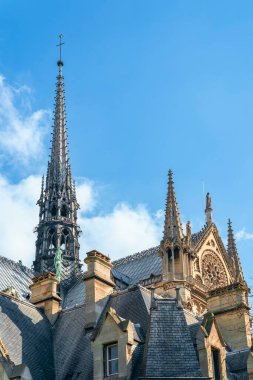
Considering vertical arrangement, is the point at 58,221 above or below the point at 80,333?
above

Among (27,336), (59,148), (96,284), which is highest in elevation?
(59,148)

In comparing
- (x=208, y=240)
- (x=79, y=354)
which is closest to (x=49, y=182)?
(x=208, y=240)

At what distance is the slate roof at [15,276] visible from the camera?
5094 centimetres

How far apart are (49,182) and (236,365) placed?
1768 inches

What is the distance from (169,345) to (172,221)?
30.0m

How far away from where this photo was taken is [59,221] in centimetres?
6581

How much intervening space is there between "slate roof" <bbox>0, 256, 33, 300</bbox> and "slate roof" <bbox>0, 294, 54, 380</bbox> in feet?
68.8

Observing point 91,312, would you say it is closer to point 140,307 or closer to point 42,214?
point 140,307

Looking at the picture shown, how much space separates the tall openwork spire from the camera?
63.4m

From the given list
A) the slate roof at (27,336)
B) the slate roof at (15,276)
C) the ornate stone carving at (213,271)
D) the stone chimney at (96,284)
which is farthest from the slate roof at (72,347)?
the ornate stone carving at (213,271)

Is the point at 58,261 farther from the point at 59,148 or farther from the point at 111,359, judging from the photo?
the point at 111,359

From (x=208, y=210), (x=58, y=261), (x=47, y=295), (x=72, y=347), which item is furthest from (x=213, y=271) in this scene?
(x=72, y=347)

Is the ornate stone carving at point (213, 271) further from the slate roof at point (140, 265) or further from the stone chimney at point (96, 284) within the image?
the stone chimney at point (96, 284)

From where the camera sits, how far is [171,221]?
53.4 meters
